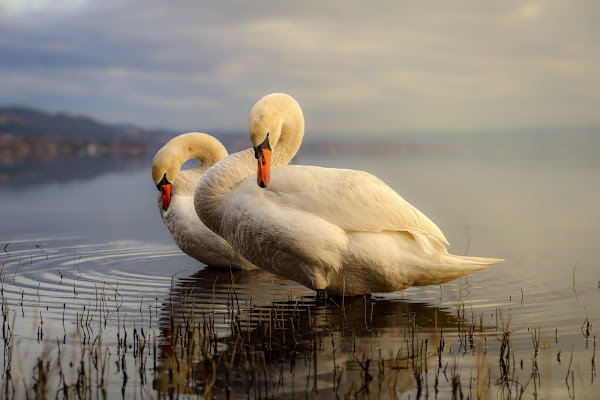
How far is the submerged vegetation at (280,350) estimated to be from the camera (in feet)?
16.5

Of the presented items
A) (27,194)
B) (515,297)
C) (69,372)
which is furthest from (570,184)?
(69,372)

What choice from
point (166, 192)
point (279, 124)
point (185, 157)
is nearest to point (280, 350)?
point (279, 124)

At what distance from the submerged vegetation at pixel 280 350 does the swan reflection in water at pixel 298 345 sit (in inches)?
0.6

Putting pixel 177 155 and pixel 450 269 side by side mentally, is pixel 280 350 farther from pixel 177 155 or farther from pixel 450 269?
pixel 177 155

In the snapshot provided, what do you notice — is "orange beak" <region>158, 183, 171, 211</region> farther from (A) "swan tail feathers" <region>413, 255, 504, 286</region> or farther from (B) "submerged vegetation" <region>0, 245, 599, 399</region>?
(A) "swan tail feathers" <region>413, 255, 504, 286</region>

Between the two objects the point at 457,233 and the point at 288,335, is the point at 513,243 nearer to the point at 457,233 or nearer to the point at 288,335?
the point at 457,233

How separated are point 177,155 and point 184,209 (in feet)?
2.58

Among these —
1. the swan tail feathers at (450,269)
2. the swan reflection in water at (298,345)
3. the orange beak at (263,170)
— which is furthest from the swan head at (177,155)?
A: the swan tail feathers at (450,269)

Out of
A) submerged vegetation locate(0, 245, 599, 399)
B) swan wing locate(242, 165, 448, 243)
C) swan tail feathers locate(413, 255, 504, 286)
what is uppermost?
swan wing locate(242, 165, 448, 243)

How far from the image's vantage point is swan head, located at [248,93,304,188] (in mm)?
7633

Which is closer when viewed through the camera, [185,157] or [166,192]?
[166,192]

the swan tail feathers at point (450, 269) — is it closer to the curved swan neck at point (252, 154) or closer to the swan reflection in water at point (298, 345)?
the swan reflection in water at point (298, 345)

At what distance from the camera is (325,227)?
7.46 m

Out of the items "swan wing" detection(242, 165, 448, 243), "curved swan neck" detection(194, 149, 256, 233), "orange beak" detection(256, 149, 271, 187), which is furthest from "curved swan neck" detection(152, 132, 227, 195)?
"orange beak" detection(256, 149, 271, 187)
